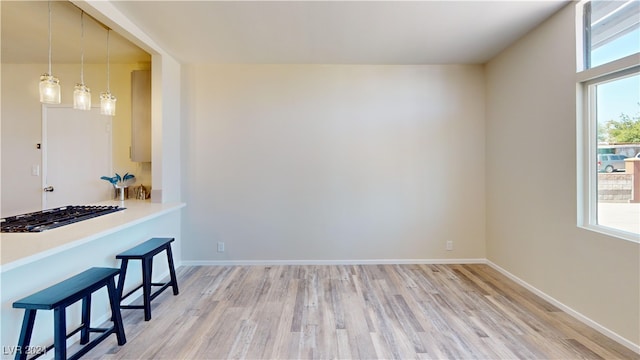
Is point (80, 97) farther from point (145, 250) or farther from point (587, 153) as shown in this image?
point (587, 153)

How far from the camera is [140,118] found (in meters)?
3.70

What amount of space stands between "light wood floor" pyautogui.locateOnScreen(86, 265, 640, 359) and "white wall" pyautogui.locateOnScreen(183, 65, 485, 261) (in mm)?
547

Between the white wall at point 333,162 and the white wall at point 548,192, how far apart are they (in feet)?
1.50

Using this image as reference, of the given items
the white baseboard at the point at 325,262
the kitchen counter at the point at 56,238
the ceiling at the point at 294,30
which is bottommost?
the white baseboard at the point at 325,262

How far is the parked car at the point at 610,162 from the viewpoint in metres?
2.31

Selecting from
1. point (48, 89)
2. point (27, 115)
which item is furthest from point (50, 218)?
point (27, 115)

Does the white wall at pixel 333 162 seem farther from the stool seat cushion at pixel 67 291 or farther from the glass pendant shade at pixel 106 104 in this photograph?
the stool seat cushion at pixel 67 291

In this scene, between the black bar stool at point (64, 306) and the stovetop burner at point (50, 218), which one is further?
the stovetop burner at point (50, 218)

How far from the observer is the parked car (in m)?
2.31

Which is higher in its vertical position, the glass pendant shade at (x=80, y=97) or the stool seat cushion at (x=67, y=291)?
the glass pendant shade at (x=80, y=97)

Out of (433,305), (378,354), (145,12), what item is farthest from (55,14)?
(433,305)

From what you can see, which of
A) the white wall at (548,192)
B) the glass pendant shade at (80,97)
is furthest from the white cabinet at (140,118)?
the white wall at (548,192)

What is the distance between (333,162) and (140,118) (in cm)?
261

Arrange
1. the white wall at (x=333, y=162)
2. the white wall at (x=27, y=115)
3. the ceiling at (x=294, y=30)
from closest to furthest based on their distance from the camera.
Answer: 1. the ceiling at (x=294, y=30)
2. the white wall at (x=27, y=115)
3. the white wall at (x=333, y=162)
